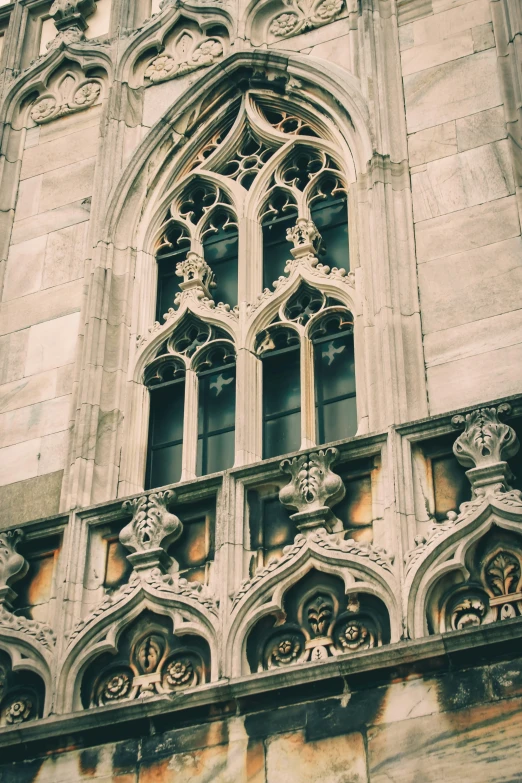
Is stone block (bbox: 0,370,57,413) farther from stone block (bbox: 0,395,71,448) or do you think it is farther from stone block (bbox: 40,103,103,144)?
stone block (bbox: 40,103,103,144)

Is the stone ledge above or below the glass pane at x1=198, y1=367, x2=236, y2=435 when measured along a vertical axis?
below

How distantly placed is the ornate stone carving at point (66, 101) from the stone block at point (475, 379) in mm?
6572

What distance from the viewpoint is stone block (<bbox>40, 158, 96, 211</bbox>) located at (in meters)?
17.5

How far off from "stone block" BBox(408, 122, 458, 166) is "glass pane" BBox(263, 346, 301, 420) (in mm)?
Answer: 2284

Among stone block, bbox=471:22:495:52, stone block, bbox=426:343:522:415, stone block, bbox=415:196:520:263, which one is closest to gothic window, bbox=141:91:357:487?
stone block, bbox=415:196:520:263

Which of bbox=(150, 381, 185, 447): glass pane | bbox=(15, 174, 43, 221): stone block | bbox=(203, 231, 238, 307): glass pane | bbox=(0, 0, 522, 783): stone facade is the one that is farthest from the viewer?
bbox=(15, 174, 43, 221): stone block

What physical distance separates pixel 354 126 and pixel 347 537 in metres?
5.08

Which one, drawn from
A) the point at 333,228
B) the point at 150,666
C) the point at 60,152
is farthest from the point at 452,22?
the point at 150,666

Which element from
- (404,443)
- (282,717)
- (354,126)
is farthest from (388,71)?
(282,717)

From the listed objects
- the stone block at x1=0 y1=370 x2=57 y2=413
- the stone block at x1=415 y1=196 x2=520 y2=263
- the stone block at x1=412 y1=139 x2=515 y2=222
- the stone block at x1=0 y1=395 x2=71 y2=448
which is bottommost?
the stone block at x1=0 y1=395 x2=71 y2=448

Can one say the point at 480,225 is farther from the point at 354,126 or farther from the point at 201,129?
the point at 201,129

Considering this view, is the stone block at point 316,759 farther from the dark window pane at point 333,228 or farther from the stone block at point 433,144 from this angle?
the stone block at point 433,144

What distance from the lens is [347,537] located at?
42.9 feet

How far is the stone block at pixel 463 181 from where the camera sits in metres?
15.0
